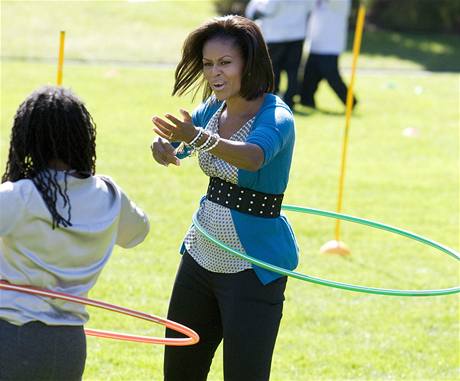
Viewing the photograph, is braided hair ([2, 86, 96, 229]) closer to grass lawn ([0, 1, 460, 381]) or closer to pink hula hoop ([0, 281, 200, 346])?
pink hula hoop ([0, 281, 200, 346])

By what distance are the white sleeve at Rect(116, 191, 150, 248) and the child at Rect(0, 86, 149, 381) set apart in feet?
0.20

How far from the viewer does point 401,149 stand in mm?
13812

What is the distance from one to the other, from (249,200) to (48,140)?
1.00 m

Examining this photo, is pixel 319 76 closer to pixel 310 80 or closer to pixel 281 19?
pixel 310 80

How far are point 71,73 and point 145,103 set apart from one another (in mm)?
2394

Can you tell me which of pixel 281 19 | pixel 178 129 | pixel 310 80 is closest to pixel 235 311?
pixel 178 129

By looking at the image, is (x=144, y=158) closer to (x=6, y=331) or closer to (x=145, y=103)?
(x=145, y=103)

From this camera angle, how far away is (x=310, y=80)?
15.9 m

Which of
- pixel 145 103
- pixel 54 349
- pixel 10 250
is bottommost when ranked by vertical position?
pixel 145 103

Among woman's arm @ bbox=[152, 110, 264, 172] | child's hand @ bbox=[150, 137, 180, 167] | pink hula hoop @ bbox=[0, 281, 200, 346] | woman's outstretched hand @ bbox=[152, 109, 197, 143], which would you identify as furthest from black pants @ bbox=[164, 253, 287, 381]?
woman's outstretched hand @ bbox=[152, 109, 197, 143]

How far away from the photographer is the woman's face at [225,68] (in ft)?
14.1

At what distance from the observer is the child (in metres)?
3.58

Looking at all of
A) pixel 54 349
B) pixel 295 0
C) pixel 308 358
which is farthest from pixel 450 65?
pixel 54 349

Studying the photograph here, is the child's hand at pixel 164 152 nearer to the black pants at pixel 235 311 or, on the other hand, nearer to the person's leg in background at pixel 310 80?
the black pants at pixel 235 311
